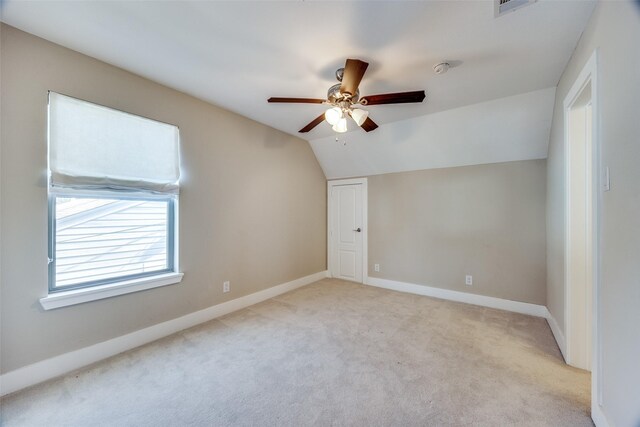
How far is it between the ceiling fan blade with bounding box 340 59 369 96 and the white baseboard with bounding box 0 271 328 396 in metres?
2.73

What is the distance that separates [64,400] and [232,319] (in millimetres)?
1419

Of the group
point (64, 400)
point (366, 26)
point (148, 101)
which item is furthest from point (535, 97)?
point (64, 400)

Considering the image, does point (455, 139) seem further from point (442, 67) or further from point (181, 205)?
point (181, 205)

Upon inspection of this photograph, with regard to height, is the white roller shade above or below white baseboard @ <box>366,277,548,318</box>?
above

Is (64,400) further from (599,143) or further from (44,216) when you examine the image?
(599,143)

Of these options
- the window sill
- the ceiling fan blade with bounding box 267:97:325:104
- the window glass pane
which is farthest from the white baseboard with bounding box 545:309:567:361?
the window glass pane

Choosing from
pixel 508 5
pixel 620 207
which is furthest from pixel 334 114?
pixel 620 207

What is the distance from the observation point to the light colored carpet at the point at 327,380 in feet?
4.95

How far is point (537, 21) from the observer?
159cm

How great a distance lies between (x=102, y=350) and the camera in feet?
6.82

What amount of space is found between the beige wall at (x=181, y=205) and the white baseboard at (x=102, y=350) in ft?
0.19

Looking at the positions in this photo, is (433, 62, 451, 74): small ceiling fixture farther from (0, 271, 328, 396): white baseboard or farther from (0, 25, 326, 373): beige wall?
(0, 271, 328, 396): white baseboard

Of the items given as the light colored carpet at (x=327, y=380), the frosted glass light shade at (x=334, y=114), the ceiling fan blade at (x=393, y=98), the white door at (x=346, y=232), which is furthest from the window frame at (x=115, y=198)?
the white door at (x=346, y=232)

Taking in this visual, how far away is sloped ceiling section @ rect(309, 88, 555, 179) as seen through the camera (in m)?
2.70
